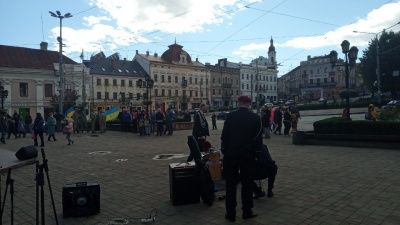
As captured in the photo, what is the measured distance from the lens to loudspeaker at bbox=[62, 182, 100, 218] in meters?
5.24

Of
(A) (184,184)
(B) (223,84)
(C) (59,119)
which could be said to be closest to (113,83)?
(B) (223,84)

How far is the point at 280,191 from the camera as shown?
21.6 ft

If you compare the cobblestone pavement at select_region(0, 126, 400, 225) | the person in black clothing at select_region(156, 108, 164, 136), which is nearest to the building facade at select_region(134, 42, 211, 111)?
the person in black clothing at select_region(156, 108, 164, 136)

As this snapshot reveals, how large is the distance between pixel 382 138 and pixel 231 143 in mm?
9805

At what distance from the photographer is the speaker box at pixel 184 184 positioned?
576 centimetres

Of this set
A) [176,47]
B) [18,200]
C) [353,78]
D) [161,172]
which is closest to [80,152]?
[161,172]

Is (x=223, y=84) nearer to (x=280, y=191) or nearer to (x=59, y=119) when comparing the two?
(x=59, y=119)

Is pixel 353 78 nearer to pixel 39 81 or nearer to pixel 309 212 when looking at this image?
pixel 39 81

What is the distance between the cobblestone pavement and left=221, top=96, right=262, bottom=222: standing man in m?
0.28

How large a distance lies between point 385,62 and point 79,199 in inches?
2241

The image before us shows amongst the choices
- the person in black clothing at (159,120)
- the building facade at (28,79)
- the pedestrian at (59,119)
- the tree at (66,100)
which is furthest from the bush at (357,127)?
the building facade at (28,79)

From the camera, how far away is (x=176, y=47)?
7781 centimetres

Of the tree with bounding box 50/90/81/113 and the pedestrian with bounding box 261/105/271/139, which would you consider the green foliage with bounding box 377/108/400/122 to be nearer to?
the pedestrian with bounding box 261/105/271/139

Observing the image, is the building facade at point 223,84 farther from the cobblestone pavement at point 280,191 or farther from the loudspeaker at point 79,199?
the loudspeaker at point 79,199
